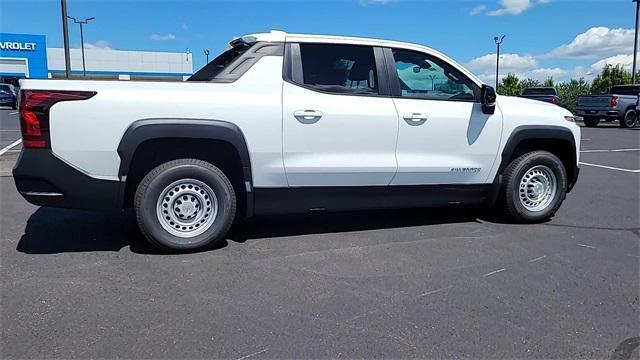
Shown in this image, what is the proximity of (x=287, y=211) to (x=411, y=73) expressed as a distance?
6.00 feet

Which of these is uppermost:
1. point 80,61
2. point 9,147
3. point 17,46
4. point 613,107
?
point 17,46

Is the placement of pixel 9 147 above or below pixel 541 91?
below

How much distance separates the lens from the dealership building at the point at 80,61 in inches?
2357

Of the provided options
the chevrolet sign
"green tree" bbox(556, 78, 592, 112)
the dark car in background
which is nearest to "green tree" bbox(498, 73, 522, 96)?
"green tree" bbox(556, 78, 592, 112)

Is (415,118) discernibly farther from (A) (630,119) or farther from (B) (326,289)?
(A) (630,119)

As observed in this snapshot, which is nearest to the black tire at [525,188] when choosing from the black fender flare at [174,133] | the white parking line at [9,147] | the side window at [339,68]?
the side window at [339,68]

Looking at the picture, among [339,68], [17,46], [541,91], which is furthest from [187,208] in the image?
[17,46]

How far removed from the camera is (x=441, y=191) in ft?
16.7

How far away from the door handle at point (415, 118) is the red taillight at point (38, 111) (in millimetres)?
2714

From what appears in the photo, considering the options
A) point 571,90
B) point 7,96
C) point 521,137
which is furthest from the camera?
point 571,90

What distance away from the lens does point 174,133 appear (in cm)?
405

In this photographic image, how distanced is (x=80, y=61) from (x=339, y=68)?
72.3 meters

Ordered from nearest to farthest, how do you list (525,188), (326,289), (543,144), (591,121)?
(326,289) → (525,188) → (543,144) → (591,121)

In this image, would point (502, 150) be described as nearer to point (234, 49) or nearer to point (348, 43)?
point (348, 43)
